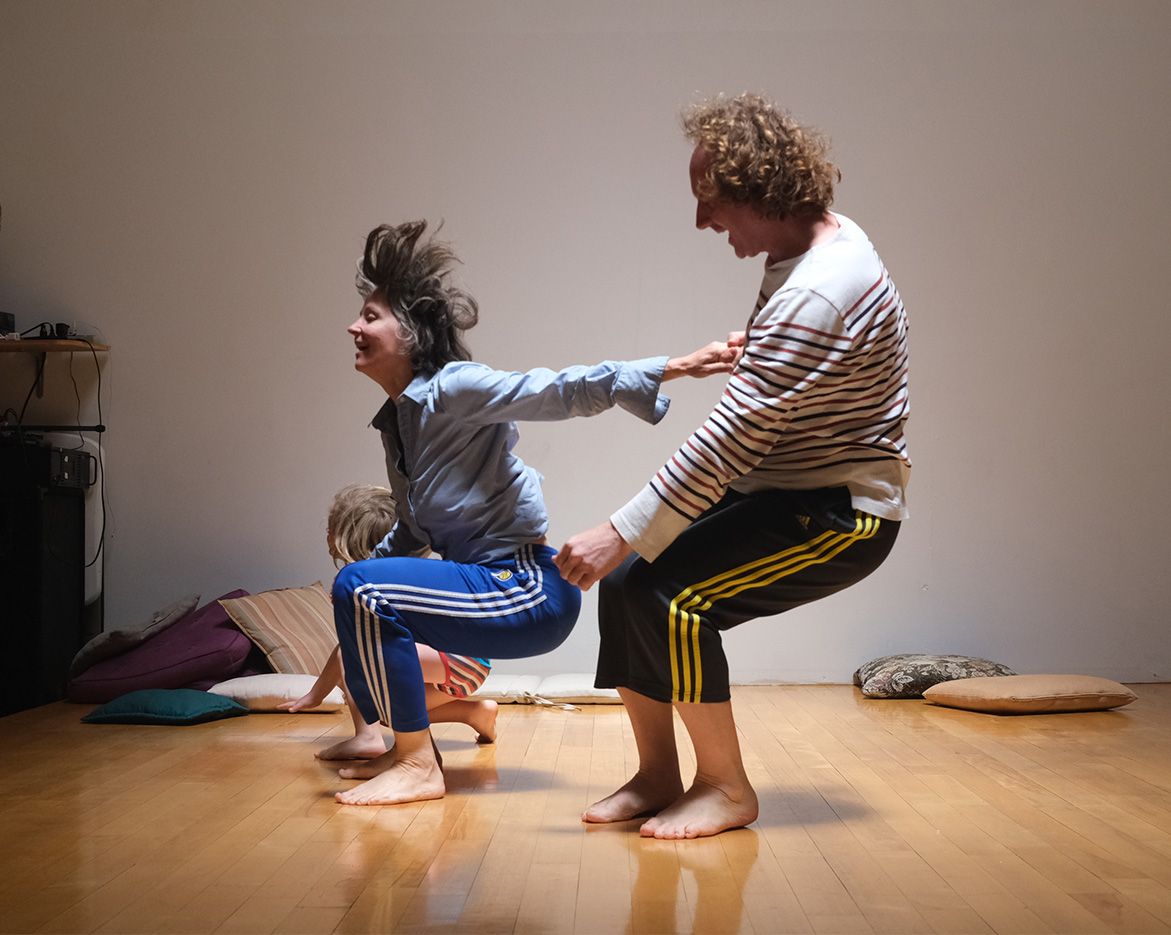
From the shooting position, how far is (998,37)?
496 centimetres

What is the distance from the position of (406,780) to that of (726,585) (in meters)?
0.86

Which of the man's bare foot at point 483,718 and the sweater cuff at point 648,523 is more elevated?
the sweater cuff at point 648,523

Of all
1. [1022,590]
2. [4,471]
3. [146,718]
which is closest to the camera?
[146,718]

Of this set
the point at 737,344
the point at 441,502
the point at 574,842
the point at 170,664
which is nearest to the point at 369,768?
the point at 441,502

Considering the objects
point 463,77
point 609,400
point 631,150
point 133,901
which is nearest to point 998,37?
point 631,150

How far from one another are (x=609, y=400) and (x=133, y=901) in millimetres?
1216

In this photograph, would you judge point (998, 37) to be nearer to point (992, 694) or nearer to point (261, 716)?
point (992, 694)

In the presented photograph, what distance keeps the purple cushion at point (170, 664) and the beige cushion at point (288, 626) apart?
6 cm

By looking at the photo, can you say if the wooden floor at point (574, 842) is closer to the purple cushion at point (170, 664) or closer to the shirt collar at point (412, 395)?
the purple cushion at point (170, 664)

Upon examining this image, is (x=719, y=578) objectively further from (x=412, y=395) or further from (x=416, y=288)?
(x=416, y=288)

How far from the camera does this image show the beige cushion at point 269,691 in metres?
3.97

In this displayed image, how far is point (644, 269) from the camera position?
4949 millimetres

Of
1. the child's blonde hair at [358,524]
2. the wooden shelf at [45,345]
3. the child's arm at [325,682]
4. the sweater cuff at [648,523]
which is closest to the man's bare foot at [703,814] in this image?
the sweater cuff at [648,523]

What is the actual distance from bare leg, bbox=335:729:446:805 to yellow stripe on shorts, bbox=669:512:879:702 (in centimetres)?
67
